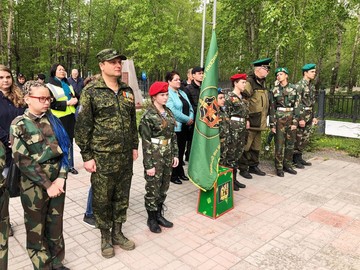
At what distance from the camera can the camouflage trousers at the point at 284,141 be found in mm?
6070

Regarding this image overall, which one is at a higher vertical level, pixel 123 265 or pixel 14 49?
pixel 14 49

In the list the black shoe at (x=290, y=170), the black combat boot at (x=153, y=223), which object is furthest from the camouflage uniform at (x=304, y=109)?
the black combat boot at (x=153, y=223)

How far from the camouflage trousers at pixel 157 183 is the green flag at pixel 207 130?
1.81 feet

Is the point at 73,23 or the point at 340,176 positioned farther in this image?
the point at 73,23

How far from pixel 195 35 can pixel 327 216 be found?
102ft

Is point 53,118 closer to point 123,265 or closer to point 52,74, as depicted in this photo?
point 123,265

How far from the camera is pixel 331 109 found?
12.6 metres

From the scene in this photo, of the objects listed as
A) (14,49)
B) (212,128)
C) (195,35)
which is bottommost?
(212,128)

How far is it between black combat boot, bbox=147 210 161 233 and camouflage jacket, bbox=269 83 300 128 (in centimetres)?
332

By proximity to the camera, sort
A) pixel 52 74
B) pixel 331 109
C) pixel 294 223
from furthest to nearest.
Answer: pixel 331 109 → pixel 52 74 → pixel 294 223

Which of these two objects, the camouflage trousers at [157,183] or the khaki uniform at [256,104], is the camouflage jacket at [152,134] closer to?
the camouflage trousers at [157,183]

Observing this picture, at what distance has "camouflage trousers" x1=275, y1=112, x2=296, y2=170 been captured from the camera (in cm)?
607

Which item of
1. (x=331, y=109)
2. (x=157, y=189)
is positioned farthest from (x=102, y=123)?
(x=331, y=109)

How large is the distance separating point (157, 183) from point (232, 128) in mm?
1957
